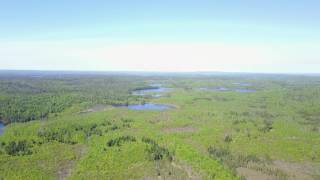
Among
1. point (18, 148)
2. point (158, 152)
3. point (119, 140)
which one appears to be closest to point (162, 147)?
point (158, 152)

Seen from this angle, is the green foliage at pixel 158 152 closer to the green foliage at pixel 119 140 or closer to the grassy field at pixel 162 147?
the grassy field at pixel 162 147

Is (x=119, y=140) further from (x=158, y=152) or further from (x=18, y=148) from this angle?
(x=18, y=148)

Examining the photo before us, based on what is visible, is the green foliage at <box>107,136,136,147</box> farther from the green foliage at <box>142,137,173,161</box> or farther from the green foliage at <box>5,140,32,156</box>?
the green foliage at <box>5,140,32,156</box>

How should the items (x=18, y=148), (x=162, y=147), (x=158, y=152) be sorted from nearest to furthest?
(x=158, y=152) → (x=18, y=148) → (x=162, y=147)

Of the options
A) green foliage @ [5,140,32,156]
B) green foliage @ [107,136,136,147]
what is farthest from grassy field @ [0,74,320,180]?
green foliage @ [5,140,32,156]

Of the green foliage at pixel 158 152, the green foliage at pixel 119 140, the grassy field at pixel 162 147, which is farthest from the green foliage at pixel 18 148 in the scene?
the green foliage at pixel 158 152

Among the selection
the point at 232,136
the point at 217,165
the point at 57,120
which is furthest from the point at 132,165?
the point at 57,120

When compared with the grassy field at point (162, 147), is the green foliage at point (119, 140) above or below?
above

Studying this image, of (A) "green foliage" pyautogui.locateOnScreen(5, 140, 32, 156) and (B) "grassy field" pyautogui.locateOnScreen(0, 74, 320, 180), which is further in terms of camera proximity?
(A) "green foliage" pyautogui.locateOnScreen(5, 140, 32, 156)

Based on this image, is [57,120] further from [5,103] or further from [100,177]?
[100,177]

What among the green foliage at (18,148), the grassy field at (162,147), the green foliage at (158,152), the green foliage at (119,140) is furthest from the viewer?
the green foliage at (119,140)

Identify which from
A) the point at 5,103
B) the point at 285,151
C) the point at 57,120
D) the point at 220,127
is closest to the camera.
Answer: the point at 285,151
